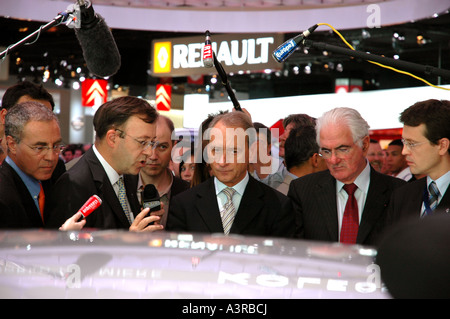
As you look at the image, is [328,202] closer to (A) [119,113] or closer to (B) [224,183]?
(B) [224,183]

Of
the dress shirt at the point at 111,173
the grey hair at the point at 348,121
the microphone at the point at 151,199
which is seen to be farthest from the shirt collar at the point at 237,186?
the grey hair at the point at 348,121

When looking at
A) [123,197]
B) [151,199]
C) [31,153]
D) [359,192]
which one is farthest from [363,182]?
[31,153]

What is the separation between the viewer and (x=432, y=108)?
8.87 ft

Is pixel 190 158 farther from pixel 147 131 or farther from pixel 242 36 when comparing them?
pixel 242 36

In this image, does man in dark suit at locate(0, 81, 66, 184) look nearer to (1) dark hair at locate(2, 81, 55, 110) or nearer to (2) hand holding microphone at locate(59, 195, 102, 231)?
(1) dark hair at locate(2, 81, 55, 110)

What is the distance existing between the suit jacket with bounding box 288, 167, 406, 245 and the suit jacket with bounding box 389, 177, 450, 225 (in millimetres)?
101

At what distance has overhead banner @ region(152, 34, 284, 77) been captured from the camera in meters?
6.96

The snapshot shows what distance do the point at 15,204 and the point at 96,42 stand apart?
86 cm

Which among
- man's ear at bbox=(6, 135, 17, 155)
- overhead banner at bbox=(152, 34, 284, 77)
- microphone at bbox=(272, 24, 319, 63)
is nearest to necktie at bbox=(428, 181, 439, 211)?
microphone at bbox=(272, 24, 319, 63)

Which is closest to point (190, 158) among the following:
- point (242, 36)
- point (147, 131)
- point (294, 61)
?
point (147, 131)

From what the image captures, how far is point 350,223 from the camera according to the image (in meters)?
2.83

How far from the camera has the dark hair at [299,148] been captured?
3656 mm

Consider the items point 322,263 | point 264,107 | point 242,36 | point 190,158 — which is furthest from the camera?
point 264,107
